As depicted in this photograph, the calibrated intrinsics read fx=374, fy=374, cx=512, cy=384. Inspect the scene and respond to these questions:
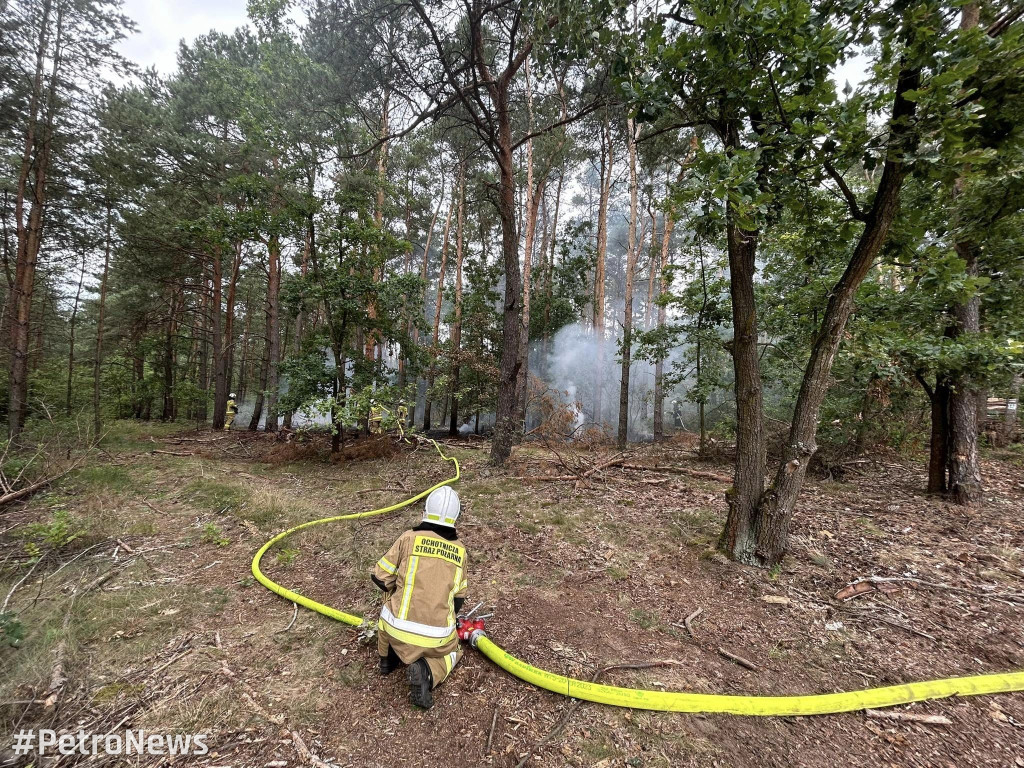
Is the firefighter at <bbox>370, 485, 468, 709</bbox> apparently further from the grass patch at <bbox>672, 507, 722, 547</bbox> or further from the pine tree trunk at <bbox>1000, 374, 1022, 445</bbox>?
the pine tree trunk at <bbox>1000, 374, 1022, 445</bbox>

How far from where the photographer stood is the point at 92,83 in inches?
303

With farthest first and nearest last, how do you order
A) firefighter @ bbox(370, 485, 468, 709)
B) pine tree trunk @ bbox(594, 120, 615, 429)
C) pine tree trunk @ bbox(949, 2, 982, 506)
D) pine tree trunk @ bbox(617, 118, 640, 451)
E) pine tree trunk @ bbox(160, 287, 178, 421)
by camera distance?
pine tree trunk @ bbox(160, 287, 178, 421) < pine tree trunk @ bbox(594, 120, 615, 429) < pine tree trunk @ bbox(617, 118, 640, 451) < pine tree trunk @ bbox(949, 2, 982, 506) < firefighter @ bbox(370, 485, 468, 709)

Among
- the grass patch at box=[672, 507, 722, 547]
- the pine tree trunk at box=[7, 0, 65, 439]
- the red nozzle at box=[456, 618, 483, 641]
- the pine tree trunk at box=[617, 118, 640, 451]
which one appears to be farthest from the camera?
the pine tree trunk at box=[617, 118, 640, 451]

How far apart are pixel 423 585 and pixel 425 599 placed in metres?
0.08

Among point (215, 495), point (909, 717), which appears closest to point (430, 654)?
point (909, 717)

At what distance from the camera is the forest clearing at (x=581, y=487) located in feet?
7.12

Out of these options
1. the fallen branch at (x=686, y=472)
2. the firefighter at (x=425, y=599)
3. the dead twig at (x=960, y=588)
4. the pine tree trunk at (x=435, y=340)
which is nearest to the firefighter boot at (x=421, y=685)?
the firefighter at (x=425, y=599)

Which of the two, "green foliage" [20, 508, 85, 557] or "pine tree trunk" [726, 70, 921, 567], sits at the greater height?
"pine tree trunk" [726, 70, 921, 567]

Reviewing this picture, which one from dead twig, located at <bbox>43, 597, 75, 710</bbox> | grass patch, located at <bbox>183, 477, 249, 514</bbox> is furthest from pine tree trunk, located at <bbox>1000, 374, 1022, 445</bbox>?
grass patch, located at <bbox>183, 477, 249, 514</bbox>

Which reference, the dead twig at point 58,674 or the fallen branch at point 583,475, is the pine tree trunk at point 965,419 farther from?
the dead twig at point 58,674

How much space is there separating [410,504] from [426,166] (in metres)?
15.1

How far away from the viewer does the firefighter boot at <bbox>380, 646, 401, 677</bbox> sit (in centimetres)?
248

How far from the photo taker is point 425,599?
2.34 m

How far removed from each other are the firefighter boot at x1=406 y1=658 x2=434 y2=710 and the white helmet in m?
0.82
